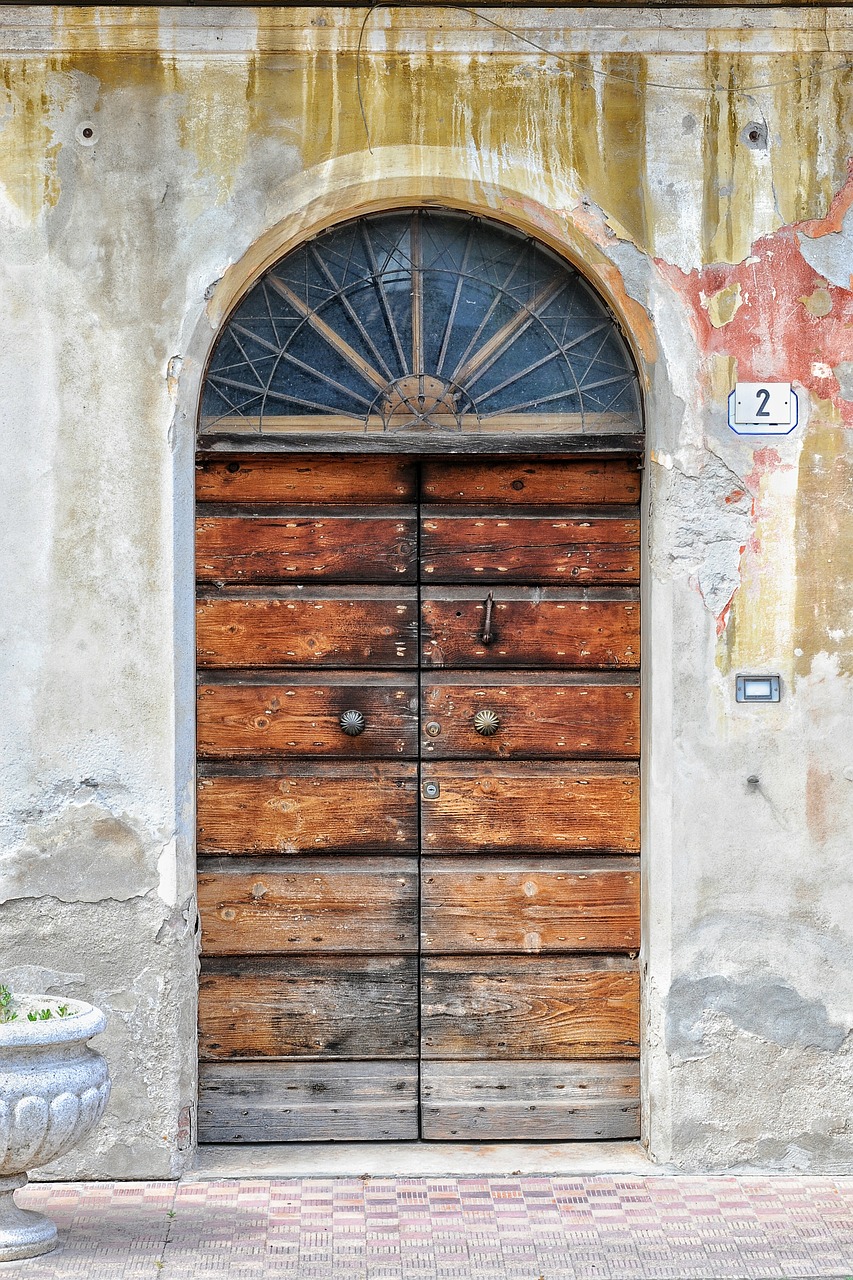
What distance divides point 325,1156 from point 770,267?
11.9 feet

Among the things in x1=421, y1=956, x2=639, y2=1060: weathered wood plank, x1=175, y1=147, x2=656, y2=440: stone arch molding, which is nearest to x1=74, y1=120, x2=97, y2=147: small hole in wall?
x1=175, y1=147, x2=656, y2=440: stone arch molding

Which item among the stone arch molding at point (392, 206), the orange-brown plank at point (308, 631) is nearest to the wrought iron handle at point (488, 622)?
the orange-brown plank at point (308, 631)

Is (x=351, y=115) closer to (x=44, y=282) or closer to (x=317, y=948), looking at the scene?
(x=44, y=282)

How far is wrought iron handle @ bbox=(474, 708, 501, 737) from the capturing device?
528 centimetres

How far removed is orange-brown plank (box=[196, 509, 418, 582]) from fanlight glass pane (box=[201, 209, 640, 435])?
13.5 inches

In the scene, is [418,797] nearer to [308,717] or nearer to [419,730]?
[419,730]

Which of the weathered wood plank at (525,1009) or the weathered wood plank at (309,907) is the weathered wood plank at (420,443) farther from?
the weathered wood plank at (525,1009)

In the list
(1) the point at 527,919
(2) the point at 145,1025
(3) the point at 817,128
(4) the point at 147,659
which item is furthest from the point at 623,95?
(2) the point at 145,1025

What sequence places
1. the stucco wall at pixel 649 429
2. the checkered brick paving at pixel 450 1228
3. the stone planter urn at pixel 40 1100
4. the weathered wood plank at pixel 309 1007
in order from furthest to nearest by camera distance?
1. the weathered wood plank at pixel 309 1007
2. the stucco wall at pixel 649 429
3. the checkered brick paving at pixel 450 1228
4. the stone planter urn at pixel 40 1100

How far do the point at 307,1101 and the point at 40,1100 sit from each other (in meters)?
1.41

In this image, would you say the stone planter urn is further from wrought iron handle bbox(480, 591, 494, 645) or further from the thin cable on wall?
the thin cable on wall

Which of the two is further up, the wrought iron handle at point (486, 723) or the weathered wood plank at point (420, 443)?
the weathered wood plank at point (420, 443)

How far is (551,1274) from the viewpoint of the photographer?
4.20 metres

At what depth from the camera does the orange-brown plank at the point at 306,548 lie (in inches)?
208
